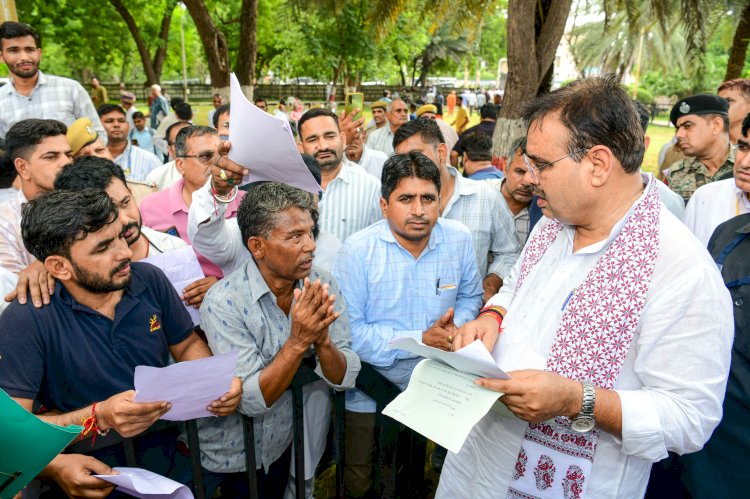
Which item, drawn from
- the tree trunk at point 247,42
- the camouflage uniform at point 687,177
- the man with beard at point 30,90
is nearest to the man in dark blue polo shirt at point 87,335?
the man with beard at point 30,90

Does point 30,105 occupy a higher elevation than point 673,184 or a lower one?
higher

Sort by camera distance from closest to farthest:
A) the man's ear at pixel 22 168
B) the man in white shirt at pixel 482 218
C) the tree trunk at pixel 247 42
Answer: the man's ear at pixel 22 168 → the man in white shirt at pixel 482 218 → the tree trunk at pixel 247 42

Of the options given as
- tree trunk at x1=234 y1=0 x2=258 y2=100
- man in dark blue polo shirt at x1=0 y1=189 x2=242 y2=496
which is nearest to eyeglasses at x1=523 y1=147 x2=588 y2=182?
man in dark blue polo shirt at x1=0 y1=189 x2=242 y2=496

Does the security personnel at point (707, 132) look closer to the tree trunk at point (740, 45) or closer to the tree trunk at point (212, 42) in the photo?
the tree trunk at point (740, 45)

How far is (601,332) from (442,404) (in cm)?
55

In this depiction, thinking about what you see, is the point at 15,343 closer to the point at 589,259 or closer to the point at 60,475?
the point at 60,475

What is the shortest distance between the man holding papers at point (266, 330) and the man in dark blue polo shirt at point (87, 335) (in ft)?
0.55

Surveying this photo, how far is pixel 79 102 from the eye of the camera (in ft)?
17.1

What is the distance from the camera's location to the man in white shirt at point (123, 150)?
18.7 feet

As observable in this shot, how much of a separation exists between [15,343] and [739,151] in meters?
3.40

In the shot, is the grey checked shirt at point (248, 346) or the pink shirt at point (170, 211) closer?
the grey checked shirt at point (248, 346)

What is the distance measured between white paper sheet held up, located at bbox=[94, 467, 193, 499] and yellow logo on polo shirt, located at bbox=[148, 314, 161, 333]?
0.56 meters

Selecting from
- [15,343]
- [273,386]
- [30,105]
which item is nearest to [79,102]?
[30,105]

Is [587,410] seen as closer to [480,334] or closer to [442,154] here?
[480,334]
